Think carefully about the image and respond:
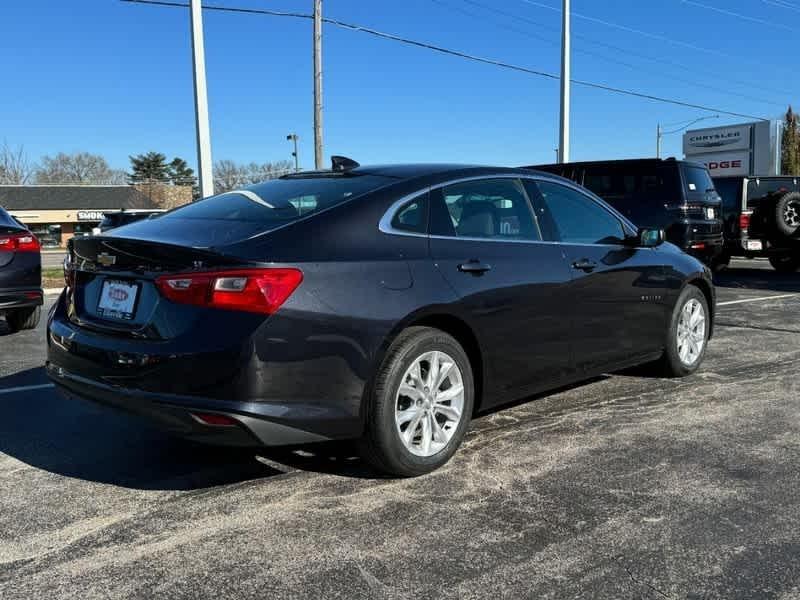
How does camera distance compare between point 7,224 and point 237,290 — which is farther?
point 7,224

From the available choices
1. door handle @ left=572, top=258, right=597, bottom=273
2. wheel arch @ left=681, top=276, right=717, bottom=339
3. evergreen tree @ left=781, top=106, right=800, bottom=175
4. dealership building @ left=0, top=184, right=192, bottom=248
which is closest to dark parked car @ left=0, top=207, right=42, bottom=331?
door handle @ left=572, top=258, right=597, bottom=273

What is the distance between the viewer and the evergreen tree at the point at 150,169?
320ft

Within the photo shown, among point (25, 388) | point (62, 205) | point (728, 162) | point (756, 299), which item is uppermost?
point (62, 205)

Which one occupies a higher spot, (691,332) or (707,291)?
(707,291)

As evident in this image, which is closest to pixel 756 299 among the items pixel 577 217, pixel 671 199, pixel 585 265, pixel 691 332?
pixel 671 199

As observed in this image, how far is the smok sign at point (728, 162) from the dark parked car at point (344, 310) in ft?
66.2

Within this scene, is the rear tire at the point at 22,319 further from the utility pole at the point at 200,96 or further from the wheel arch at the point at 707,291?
the wheel arch at the point at 707,291

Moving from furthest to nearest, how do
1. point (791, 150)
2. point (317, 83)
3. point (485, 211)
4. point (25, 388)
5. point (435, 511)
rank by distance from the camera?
point (791, 150) → point (317, 83) → point (25, 388) → point (485, 211) → point (435, 511)

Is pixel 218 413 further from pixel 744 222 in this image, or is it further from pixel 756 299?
pixel 744 222

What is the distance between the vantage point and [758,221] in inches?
542

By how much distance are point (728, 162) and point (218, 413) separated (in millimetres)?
23075

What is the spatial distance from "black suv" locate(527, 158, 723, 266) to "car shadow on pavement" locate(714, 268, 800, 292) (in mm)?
1372

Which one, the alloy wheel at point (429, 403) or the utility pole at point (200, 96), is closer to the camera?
the alloy wheel at point (429, 403)

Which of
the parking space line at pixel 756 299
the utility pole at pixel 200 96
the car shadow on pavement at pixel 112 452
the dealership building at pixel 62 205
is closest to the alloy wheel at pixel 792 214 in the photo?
the parking space line at pixel 756 299
